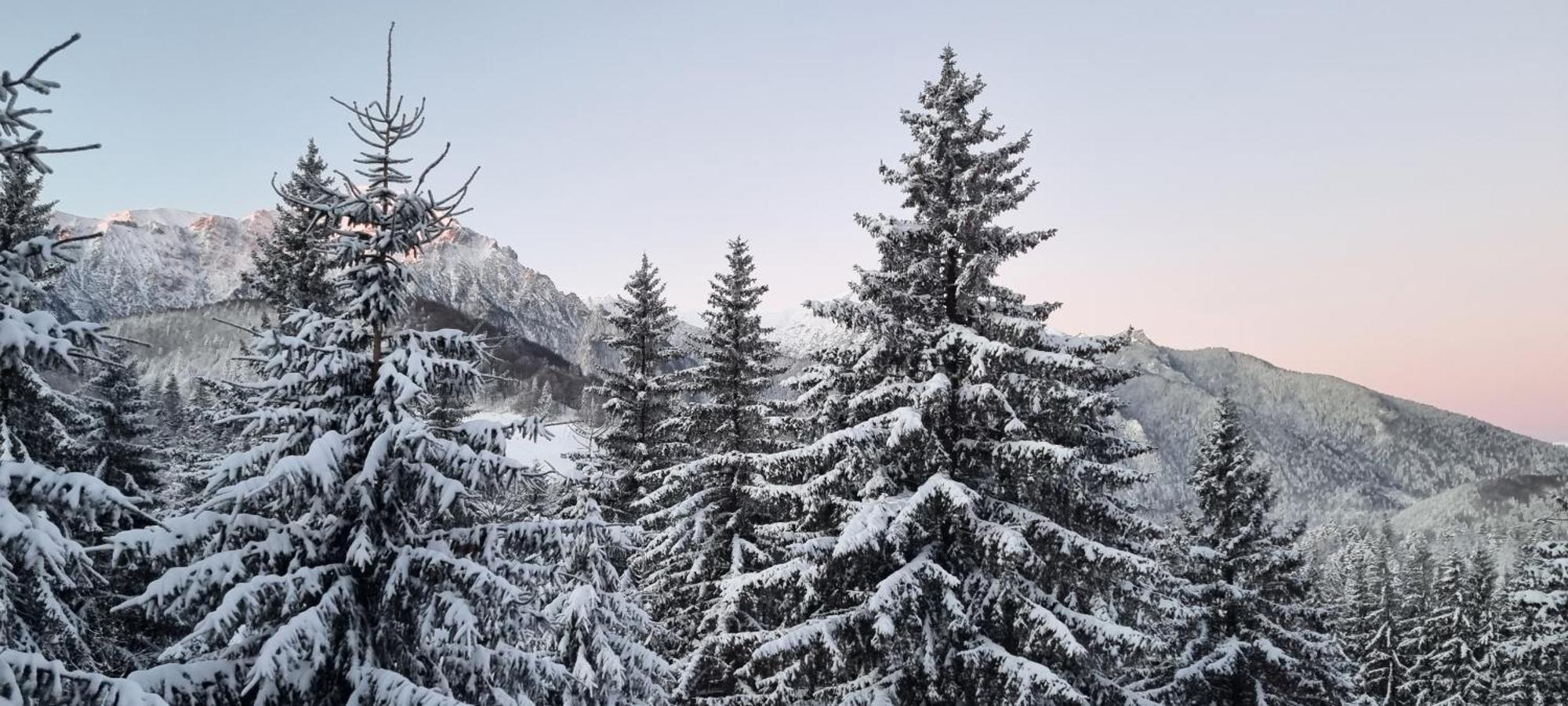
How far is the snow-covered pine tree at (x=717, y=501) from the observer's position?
17.8 metres

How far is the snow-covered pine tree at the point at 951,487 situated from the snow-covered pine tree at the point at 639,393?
8665 millimetres

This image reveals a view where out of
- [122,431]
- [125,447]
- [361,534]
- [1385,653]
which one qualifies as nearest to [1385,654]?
[1385,653]

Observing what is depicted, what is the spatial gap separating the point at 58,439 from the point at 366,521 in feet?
33.7

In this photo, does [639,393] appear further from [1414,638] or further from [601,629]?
[1414,638]

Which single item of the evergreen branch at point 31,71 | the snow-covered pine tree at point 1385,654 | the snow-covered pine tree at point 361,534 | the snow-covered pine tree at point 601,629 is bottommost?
the snow-covered pine tree at point 1385,654

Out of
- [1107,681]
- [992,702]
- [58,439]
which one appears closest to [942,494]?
[992,702]

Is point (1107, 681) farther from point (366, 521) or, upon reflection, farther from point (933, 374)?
point (366, 521)

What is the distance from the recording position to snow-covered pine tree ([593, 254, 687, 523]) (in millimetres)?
21172

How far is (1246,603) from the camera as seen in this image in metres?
19.9

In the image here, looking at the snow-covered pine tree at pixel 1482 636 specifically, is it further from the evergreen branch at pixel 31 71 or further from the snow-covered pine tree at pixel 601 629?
the evergreen branch at pixel 31 71

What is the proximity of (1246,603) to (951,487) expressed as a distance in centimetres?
1393

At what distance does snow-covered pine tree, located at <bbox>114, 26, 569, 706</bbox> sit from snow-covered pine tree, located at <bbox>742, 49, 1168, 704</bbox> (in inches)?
182

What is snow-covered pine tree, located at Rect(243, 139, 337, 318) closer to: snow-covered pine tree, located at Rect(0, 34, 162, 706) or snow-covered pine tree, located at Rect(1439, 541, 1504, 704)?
snow-covered pine tree, located at Rect(0, 34, 162, 706)

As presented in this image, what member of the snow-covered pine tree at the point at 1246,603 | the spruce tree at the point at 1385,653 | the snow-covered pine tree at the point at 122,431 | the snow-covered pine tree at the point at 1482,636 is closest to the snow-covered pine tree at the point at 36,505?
the snow-covered pine tree at the point at 122,431
